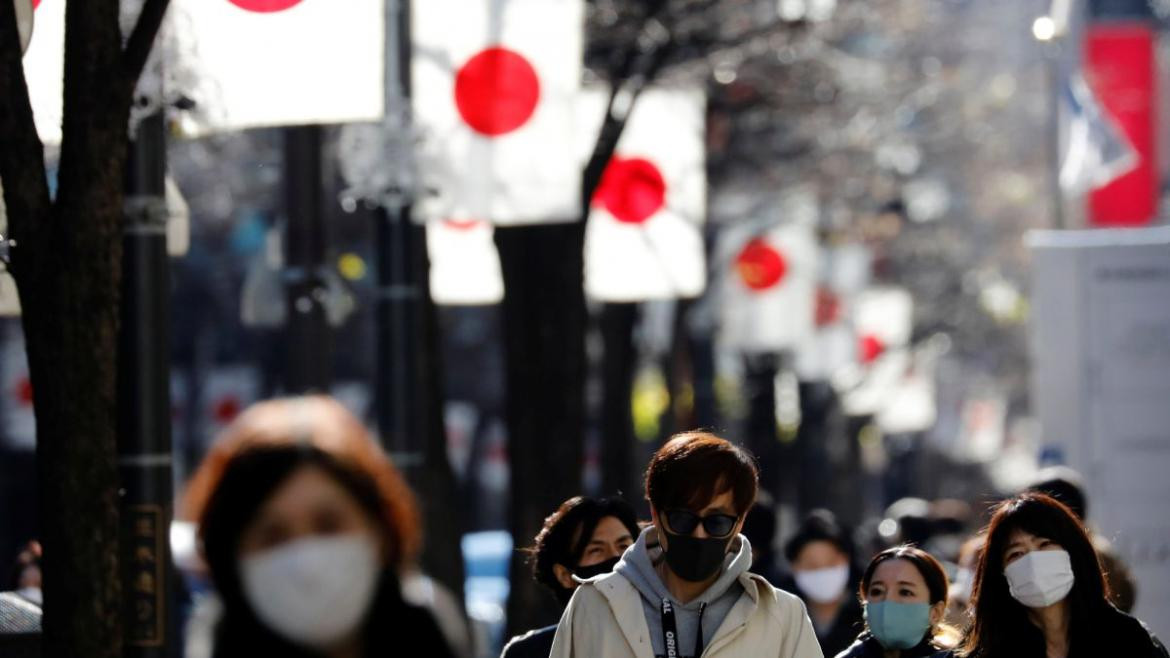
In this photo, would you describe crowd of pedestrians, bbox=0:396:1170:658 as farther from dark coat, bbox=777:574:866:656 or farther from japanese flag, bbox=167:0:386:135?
japanese flag, bbox=167:0:386:135

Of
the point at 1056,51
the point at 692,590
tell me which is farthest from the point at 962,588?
the point at 1056,51

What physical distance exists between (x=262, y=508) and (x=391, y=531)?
18 centimetres

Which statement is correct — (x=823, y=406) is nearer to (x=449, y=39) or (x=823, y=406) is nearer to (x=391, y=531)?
(x=449, y=39)

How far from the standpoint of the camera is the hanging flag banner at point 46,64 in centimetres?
742

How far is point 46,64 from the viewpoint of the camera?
24.4 ft

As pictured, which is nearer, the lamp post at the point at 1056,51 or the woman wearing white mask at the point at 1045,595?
the woman wearing white mask at the point at 1045,595

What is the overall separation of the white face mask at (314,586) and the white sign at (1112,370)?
486 inches

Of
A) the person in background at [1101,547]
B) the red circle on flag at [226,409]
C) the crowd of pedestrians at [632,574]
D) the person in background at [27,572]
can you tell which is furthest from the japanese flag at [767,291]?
the red circle on flag at [226,409]

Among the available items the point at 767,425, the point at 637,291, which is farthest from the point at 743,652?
the point at 767,425

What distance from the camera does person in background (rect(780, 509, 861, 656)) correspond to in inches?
365

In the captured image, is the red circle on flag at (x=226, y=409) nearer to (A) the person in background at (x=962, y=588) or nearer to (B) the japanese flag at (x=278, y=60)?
(A) the person in background at (x=962, y=588)

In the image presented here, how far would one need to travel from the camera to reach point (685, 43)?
17.7 metres

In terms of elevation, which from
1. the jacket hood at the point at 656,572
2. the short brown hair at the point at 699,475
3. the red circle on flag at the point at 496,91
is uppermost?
the red circle on flag at the point at 496,91

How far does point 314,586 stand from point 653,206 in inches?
526
